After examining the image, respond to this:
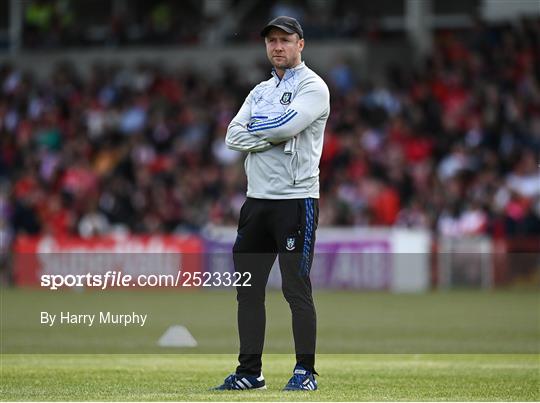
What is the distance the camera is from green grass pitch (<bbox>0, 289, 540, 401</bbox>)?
368 inches

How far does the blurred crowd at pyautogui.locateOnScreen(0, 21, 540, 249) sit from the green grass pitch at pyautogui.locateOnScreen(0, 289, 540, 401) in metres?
3.05

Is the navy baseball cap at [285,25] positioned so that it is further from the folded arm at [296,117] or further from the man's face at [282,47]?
the folded arm at [296,117]

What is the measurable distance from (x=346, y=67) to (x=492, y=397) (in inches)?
836

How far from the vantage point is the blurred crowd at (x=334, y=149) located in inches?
999

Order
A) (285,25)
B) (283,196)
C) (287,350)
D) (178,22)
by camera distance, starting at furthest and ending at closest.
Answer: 1. (178,22)
2. (287,350)
3. (283,196)
4. (285,25)

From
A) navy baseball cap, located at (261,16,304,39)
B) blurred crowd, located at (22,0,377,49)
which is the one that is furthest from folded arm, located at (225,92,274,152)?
blurred crowd, located at (22,0,377,49)

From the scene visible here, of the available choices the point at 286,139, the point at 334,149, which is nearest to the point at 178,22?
the point at 334,149

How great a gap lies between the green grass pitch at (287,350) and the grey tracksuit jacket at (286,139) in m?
1.41

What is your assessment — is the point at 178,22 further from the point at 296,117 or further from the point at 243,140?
the point at 296,117

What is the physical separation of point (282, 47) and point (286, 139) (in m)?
0.62

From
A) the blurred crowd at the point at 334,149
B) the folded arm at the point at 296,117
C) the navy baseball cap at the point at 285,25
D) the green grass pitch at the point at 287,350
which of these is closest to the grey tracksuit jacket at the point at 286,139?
the folded arm at the point at 296,117

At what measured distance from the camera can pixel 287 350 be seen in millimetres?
13438

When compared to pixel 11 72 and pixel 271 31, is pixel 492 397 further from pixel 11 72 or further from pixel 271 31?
pixel 11 72

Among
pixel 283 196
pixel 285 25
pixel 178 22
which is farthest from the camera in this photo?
pixel 178 22
